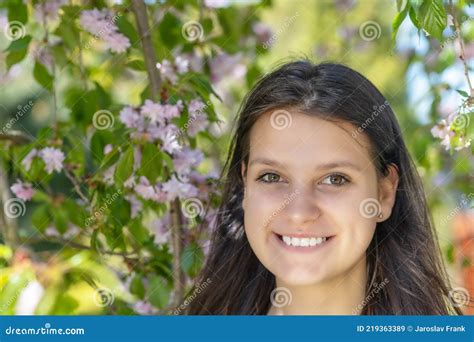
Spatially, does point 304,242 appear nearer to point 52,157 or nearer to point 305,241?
point 305,241

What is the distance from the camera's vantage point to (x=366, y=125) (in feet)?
4.91

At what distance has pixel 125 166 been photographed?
1.76m

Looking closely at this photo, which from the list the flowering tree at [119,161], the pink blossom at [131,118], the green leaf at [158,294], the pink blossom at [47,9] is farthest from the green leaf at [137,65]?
the green leaf at [158,294]

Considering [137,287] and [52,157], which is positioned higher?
[52,157]

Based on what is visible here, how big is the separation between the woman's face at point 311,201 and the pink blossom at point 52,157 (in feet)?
1.86

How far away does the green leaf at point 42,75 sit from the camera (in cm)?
205

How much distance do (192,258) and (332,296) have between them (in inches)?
18.8

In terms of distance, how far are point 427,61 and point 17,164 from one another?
1.14 metres

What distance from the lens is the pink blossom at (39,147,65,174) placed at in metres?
1.90

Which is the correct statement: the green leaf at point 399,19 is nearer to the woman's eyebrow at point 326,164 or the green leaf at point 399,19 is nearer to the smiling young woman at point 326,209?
the smiling young woman at point 326,209

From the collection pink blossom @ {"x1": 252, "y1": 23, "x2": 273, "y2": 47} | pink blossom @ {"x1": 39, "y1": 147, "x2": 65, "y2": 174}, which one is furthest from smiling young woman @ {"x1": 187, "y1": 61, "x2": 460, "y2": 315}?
pink blossom @ {"x1": 252, "y1": 23, "x2": 273, "y2": 47}

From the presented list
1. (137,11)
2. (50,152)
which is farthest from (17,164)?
(137,11)

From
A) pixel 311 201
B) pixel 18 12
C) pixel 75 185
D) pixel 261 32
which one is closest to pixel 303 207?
pixel 311 201

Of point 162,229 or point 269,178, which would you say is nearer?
point 269,178
